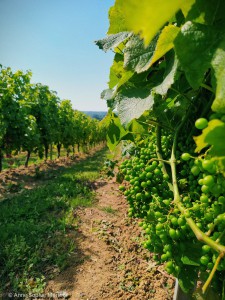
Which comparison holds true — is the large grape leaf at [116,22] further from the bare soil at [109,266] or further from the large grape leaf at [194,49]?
the bare soil at [109,266]

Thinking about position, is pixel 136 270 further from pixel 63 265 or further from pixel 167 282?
pixel 63 265

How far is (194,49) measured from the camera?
2.57 feet

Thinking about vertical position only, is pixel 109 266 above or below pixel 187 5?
below

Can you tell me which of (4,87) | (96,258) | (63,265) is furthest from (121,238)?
(4,87)

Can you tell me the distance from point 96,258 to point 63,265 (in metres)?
0.70

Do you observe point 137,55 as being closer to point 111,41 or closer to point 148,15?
point 111,41

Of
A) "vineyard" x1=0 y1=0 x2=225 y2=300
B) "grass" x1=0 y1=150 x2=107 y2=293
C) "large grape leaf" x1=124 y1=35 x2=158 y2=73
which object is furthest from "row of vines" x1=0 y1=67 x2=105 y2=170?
"large grape leaf" x1=124 y1=35 x2=158 y2=73

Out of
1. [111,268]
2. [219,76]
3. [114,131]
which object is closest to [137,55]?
[219,76]

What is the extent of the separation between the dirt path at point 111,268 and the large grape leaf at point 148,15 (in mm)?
4843

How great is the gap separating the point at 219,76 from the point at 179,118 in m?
1.08

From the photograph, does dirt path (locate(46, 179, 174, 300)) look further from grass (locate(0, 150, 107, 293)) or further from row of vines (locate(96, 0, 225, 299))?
row of vines (locate(96, 0, 225, 299))

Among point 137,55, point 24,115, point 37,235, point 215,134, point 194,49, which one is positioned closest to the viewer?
point 215,134

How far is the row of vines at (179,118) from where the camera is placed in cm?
68

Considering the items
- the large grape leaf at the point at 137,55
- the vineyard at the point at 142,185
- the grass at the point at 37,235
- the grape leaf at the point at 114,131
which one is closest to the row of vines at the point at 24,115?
the vineyard at the point at 142,185
